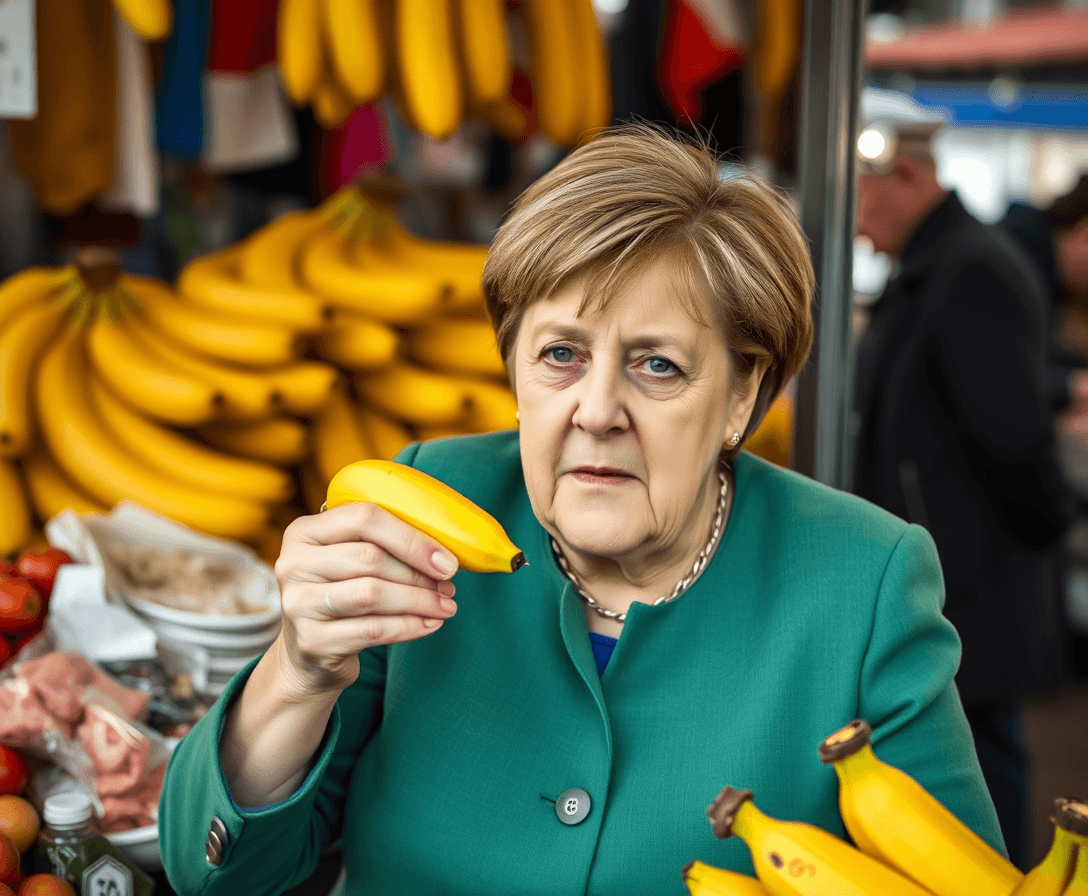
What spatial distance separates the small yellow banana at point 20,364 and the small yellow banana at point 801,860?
1567 mm

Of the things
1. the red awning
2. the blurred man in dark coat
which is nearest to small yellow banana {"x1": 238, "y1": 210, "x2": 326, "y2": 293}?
the blurred man in dark coat

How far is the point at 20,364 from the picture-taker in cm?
208

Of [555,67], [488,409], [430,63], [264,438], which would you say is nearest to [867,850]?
[488,409]

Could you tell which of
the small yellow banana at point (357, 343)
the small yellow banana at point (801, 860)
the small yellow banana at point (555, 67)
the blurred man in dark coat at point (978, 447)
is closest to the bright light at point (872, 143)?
the blurred man in dark coat at point (978, 447)

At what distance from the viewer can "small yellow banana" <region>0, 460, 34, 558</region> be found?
2.01 m

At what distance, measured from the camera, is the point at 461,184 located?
3.72m

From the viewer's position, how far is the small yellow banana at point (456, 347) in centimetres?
236

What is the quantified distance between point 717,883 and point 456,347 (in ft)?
5.10

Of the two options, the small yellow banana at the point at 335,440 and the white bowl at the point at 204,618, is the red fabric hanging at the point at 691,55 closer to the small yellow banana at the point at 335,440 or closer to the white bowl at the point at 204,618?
the small yellow banana at the point at 335,440

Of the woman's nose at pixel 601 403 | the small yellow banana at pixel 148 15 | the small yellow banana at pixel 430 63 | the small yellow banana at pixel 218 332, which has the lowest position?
the small yellow banana at pixel 218 332

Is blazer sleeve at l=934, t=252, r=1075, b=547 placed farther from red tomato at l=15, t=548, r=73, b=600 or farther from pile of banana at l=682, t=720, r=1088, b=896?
red tomato at l=15, t=548, r=73, b=600

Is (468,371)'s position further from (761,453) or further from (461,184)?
(461,184)

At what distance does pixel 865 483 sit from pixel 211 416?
1658mm

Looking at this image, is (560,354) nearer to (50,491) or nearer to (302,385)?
(302,385)
